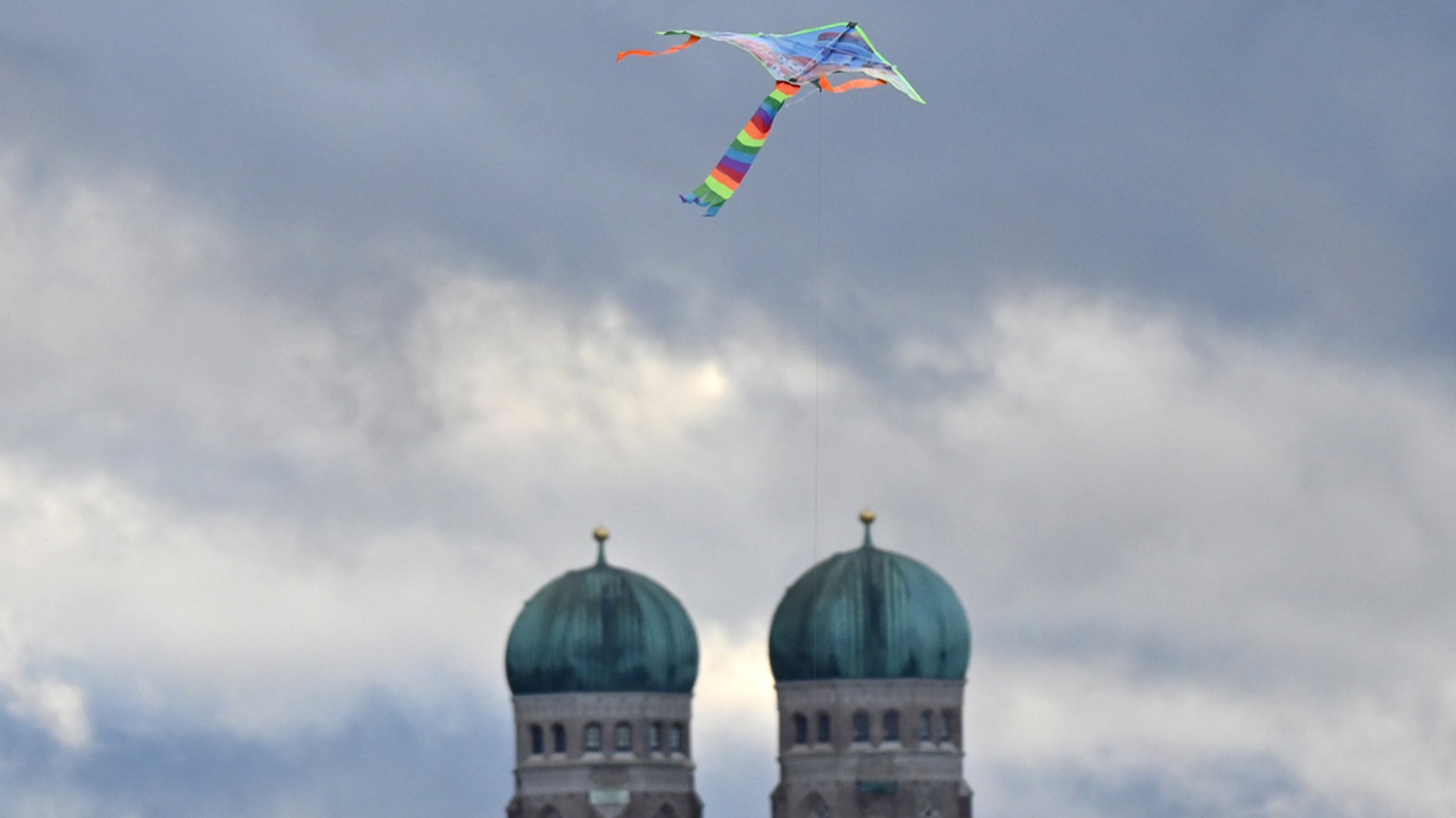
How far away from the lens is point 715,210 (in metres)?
189

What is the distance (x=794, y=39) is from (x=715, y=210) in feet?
23.8

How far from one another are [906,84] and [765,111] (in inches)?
260

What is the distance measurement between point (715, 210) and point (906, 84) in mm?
8181

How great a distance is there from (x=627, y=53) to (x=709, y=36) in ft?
12.4

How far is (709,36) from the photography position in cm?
18438

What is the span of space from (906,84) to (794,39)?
198 inches

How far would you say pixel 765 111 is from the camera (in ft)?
634

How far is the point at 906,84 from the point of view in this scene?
18888 cm

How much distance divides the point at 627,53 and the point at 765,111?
8.23m

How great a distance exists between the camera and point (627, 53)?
7352 inches

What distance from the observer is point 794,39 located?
191 m
